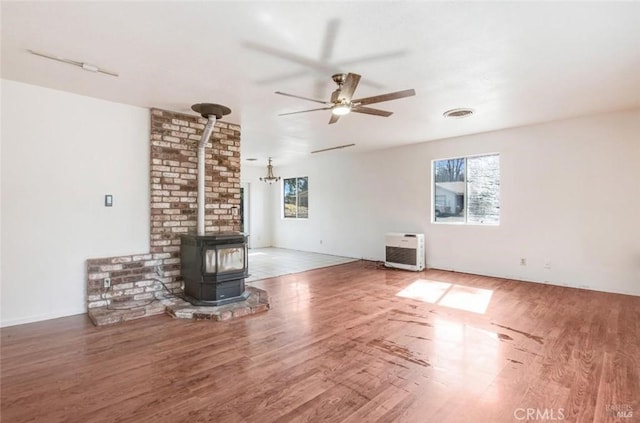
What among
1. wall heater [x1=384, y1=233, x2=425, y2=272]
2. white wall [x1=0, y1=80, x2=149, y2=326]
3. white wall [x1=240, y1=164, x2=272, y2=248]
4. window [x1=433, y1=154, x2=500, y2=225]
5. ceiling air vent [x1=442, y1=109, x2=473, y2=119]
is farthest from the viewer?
white wall [x1=240, y1=164, x2=272, y2=248]

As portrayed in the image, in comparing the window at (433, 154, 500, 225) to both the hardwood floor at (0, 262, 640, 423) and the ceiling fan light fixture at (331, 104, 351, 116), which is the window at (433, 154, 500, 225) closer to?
the hardwood floor at (0, 262, 640, 423)

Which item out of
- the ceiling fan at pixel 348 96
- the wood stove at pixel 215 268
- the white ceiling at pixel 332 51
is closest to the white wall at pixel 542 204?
the white ceiling at pixel 332 51

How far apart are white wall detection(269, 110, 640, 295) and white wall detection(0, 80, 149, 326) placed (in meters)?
4.65

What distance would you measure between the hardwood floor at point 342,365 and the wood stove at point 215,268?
427 millimetres

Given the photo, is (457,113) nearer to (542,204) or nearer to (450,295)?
(542,204)

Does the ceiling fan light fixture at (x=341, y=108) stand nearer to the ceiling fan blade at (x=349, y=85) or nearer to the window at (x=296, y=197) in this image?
the ceiling fan blade at (x=349, y=85)

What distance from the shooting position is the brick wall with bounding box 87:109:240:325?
143 inches

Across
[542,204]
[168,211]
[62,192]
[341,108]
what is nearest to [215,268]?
[168,211]

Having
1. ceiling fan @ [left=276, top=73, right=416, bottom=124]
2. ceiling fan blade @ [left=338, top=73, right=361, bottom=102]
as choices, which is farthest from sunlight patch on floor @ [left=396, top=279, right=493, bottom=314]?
ceiling fan blade @ [left=338, top=73, right=361, bottom=102]

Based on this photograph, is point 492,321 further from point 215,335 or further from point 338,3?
point 338,3

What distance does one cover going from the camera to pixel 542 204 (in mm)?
4852

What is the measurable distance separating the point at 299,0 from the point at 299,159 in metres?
6.52

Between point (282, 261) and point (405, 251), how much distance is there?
2.74m

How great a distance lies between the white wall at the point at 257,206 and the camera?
9.38 meters
